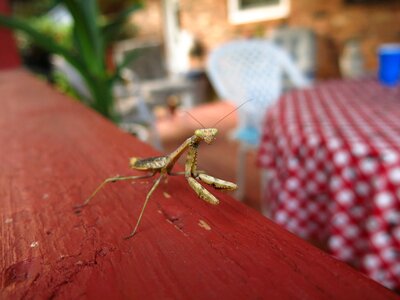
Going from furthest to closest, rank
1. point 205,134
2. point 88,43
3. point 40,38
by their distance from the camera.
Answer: point 88,43 → point 40,38 → point 205,134

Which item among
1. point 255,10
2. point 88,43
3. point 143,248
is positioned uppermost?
point 255,10

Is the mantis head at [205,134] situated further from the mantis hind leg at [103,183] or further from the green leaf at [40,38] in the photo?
the green leaf at [40,38]

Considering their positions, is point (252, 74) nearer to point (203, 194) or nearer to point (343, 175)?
point (343, 175)

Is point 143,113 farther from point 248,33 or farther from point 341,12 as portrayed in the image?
point 248,33

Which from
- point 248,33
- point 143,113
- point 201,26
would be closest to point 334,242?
Answer: point 143,113

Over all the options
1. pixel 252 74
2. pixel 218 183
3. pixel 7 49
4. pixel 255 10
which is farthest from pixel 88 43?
pixel 255 10

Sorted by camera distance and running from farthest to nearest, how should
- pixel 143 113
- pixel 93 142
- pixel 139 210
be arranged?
pixel 143 113
pixel 93 142
pixel 139 210

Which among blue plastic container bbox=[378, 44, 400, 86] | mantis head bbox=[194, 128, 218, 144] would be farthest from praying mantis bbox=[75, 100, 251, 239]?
blue plastic container bbox=[378, 44, 400, 86]
